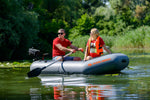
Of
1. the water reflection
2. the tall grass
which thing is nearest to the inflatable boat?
the water reflection

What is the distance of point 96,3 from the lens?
51.1m

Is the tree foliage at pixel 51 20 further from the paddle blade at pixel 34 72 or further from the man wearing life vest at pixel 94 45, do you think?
the man wearing life vest at pixel 94 45

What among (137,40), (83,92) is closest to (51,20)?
(137,40)

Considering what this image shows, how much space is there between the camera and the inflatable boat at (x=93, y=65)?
10156mm

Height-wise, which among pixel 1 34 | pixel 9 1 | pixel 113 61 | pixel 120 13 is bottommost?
pixel 113 61

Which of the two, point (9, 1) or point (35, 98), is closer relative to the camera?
point (35, 98)

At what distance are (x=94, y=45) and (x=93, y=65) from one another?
65cm

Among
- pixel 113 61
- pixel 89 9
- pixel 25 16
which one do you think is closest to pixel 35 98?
pixel 113 61

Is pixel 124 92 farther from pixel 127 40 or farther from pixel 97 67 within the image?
pixel 127 40

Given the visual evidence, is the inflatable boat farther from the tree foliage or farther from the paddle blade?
the tree foliage

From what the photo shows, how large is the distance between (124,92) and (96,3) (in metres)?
44.8

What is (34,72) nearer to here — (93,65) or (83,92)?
(93,65)

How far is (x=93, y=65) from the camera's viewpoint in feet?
34.0

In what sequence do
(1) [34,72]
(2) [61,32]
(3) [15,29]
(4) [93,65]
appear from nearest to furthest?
(4) [93,65] < (1) [34,72] < (2) [61,32] < (3) [15,29]
